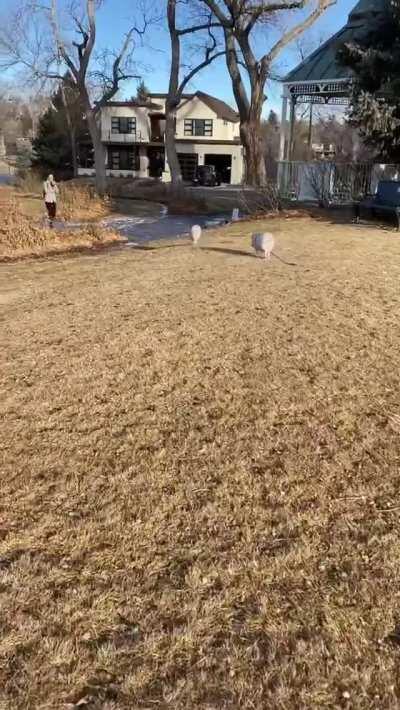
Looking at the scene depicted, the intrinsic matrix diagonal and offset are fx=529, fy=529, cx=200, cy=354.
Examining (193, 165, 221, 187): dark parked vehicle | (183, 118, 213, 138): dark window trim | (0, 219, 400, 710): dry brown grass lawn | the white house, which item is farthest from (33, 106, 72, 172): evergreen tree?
(0, 219, 400, 710): dry brown grass lawn

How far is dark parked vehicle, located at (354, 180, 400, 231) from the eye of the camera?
523 inches

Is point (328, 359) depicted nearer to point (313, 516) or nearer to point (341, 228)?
point (313, 516)

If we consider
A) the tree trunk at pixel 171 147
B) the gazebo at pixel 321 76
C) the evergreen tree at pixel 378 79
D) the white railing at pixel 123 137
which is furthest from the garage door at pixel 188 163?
the evergreen tree at pixel 378 79

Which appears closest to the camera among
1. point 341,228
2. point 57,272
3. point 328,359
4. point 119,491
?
point 119,491

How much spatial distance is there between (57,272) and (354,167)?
1098 centimetres

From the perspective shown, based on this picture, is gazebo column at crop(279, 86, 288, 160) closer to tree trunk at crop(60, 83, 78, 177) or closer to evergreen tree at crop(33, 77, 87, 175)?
evergreen tree at crop(33, 77, 87, 175)

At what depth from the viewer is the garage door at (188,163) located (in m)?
48.0

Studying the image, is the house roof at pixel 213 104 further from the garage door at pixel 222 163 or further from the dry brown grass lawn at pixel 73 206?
the dry brown grass lawn at pixel 73 206

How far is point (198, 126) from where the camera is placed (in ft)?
156

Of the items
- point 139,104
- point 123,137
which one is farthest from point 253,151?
point 123,137

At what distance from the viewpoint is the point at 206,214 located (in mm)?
23203

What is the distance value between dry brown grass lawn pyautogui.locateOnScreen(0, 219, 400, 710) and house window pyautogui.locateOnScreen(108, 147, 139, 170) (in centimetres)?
4775

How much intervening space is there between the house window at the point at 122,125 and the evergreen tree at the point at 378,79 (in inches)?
1525

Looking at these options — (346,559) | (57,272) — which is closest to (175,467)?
(346,559)
